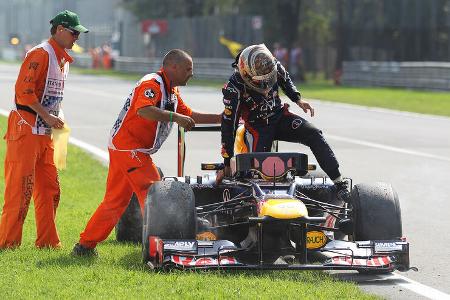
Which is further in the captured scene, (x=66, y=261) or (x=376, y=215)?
(x=66, y=261)

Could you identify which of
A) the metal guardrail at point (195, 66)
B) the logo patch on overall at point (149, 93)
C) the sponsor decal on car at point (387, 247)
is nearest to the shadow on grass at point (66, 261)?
the logo patch on overall at point (149, 93)

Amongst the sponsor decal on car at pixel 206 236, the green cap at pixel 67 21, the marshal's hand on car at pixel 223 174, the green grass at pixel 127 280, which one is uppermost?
the green cap at pixel 67 21

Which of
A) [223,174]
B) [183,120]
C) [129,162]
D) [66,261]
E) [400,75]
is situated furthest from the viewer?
[400,75]

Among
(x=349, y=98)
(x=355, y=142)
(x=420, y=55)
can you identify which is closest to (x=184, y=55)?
(x=355, y=142)

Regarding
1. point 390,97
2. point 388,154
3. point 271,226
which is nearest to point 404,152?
point 388,154

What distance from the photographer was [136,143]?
9.45 metres

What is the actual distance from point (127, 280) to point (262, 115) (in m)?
2.03

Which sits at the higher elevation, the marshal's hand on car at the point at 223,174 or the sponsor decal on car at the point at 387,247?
the marshal's hand on car at the point at 223,174

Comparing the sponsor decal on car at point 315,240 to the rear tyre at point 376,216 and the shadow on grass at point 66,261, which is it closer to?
the rear tyre at point 376,216

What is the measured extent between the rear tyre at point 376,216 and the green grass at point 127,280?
0.43 m

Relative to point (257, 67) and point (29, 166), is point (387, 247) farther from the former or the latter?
point (29, 166)

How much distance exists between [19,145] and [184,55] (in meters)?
1.45

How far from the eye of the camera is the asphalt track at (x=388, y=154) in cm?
906

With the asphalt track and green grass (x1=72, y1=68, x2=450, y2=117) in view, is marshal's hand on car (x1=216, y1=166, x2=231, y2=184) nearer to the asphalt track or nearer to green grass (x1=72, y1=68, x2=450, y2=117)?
the asphalt track
